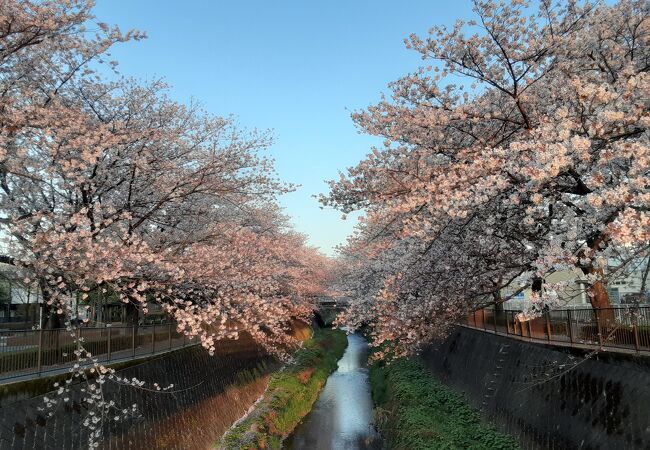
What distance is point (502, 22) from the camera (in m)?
9.72

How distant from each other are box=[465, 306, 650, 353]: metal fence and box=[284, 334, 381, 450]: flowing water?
299 inches

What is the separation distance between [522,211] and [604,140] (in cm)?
408

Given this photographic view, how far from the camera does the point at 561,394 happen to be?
511 inches

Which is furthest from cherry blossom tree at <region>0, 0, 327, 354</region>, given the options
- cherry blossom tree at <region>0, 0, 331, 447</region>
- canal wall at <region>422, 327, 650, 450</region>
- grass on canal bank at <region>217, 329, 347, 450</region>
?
canal wall at <region>422, 327, 650, 450</region>

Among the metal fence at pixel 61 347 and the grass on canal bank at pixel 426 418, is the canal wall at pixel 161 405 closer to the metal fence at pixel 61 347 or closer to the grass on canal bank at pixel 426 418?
the metal fence at pixel 61 347

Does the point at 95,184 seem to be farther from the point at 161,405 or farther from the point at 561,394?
the point at 561,394

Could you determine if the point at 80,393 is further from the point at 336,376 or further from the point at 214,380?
the point at 336,376

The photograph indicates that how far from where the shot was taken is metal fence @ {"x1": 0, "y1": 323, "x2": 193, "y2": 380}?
37.7 feet

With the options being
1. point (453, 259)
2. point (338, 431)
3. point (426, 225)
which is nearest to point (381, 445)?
point (338, 431)

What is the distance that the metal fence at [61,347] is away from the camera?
11.5 metres

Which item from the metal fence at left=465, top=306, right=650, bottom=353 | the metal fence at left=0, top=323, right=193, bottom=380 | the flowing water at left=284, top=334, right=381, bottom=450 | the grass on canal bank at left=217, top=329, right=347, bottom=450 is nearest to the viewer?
the metal fence at left=465, top=306, right=650, bottom=353

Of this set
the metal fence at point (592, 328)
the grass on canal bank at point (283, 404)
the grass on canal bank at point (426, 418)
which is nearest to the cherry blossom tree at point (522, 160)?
the metal fence at point (592, 328)

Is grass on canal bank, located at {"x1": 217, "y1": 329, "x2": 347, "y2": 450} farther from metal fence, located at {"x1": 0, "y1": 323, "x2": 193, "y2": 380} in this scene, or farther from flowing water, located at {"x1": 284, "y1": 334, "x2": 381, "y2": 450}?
metal fence, located at {"x1": 0, "y1": 323, "x2": 193, "y2": 380}

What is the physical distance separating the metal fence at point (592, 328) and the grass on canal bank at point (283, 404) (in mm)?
10220
